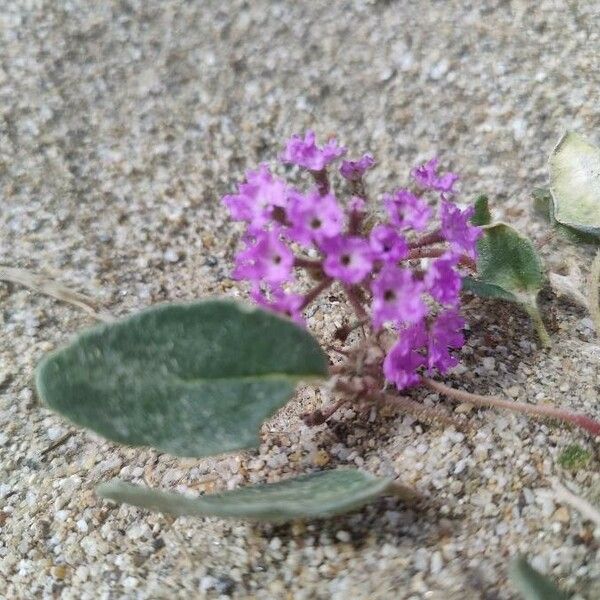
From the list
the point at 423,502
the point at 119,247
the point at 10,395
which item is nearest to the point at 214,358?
the point at 423,502

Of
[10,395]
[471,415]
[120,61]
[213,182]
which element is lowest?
[10,395]

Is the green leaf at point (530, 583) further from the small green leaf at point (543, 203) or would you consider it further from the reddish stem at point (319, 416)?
the small green leaf at point (543, 203)

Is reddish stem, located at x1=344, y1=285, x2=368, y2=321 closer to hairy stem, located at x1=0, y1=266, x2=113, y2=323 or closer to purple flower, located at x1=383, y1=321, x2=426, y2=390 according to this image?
purple flower, located at x1=383, y1=321, x2=426, y2=390

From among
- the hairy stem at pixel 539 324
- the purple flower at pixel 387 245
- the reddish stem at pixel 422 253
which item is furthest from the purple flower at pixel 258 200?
the hairy stem at pixel 539 324

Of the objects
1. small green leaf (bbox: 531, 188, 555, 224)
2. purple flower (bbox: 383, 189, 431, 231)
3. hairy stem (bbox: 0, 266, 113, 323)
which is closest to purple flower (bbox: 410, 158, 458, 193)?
purple flower (bbox: 383, 189, 431, 231)

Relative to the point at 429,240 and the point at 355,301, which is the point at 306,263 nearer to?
the point at 355,301

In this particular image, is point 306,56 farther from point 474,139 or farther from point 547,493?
point 547,493
